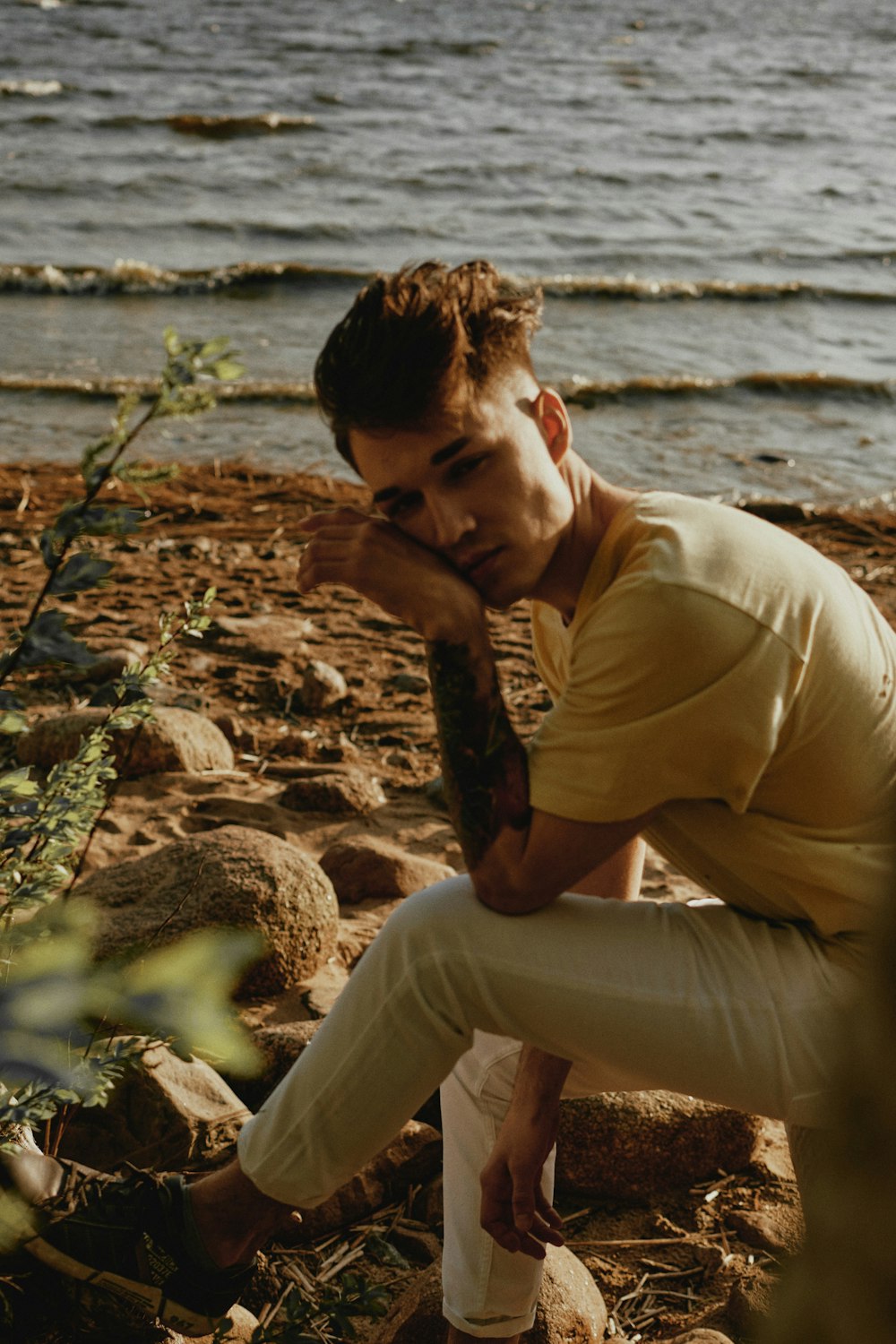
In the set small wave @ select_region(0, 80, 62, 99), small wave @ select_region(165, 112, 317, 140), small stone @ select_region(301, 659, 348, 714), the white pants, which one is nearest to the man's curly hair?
the white pants

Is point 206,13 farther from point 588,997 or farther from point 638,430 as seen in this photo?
point 588,997

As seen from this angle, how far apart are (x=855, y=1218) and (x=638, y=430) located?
29.6ft

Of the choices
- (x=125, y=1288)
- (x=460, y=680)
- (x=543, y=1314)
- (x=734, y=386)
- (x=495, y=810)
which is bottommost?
(x=734, y=386)

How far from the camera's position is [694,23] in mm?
29375

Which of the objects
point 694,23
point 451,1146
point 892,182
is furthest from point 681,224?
point 694,23

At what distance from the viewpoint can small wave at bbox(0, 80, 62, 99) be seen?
18.3 metres

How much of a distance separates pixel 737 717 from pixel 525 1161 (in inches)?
32.2

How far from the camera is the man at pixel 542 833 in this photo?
1.99 m

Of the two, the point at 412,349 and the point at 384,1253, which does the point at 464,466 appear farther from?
the point at 384,1253

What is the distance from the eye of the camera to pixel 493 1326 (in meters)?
2.29

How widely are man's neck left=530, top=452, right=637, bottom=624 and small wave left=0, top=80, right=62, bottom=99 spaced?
18.2 metres

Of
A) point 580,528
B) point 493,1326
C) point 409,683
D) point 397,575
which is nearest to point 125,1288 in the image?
point 493,1326

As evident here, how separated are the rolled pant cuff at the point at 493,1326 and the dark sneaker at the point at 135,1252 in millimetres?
382

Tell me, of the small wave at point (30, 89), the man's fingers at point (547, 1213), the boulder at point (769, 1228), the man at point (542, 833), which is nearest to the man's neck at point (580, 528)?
the man at point (542, 833)
